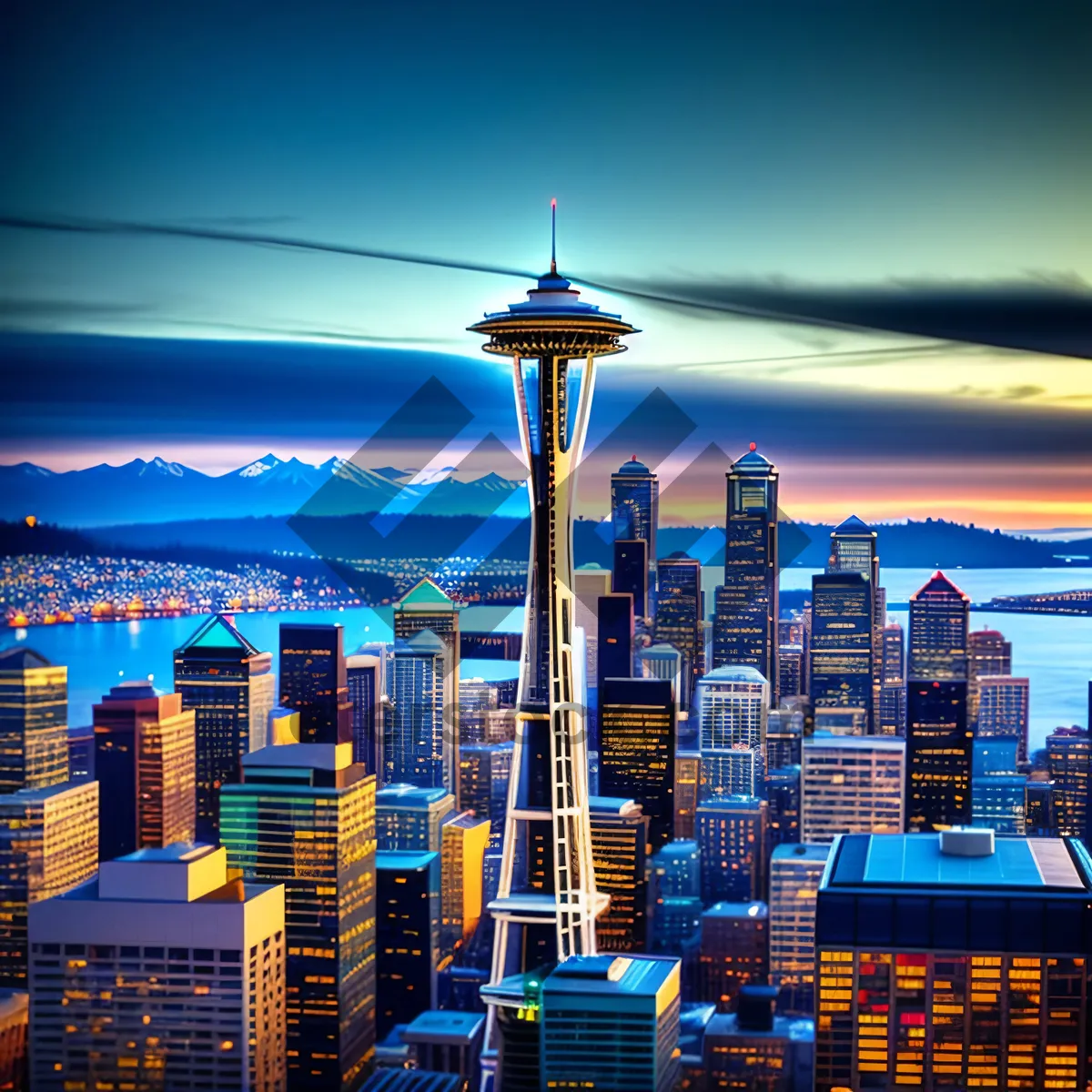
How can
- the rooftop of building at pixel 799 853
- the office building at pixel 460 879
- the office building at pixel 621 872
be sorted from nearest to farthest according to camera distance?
the office building at pixel 460 879, the rooftop of building at pixel 799 853, the office building at pixel 621 872

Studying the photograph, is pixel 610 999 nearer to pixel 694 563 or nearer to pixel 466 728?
pixel 466 728

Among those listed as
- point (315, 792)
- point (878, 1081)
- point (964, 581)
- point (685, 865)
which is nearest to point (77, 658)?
point (315, 792)

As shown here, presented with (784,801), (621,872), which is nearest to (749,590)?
(784,801)

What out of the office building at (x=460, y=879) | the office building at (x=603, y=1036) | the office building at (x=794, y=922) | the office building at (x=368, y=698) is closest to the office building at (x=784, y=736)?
the office building at (x=794, y=922)

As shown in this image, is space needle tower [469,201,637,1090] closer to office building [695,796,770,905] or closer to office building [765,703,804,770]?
office building [695,796,770,905]

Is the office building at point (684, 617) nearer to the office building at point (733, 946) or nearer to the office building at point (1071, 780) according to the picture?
the office building at point (1071, 780)

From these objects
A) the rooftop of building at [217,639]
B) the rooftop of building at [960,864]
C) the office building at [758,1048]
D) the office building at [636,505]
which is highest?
the office building at [636,505]

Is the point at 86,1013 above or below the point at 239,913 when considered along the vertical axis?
below

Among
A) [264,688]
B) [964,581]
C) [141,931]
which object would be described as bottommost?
[141,931]
